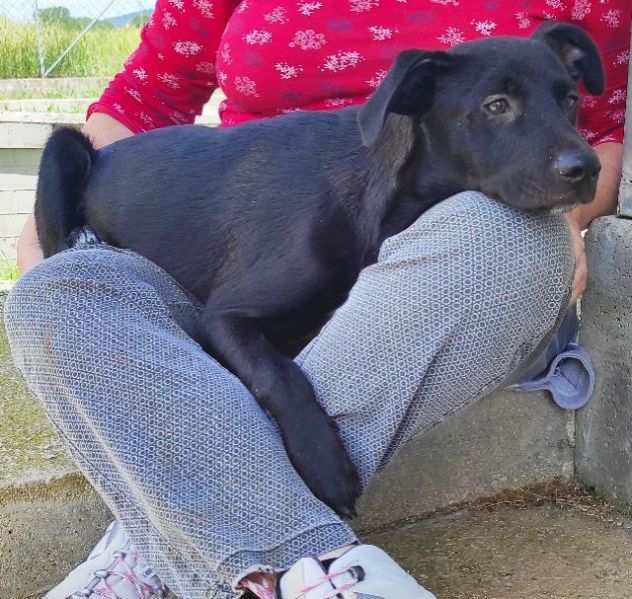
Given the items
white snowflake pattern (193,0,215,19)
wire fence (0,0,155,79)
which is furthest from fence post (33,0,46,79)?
white snowflake pattern (193,0,215,19)

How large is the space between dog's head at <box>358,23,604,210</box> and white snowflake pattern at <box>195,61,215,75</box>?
0.69 metres

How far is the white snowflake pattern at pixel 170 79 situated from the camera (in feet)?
7.28

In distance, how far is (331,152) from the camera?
5.56 ft

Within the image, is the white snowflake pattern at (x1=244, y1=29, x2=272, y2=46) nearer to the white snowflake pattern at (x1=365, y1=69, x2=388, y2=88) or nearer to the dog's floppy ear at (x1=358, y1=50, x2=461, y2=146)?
the white snowflake pattern at (x1=365, y1=69, x2=388, y2=88)

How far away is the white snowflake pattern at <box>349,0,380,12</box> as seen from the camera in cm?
187

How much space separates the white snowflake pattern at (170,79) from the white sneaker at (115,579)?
3.54 ft

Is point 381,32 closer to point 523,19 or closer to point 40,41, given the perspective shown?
point 523,19

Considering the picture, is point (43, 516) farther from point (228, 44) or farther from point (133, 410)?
Answer: point (228, 44)

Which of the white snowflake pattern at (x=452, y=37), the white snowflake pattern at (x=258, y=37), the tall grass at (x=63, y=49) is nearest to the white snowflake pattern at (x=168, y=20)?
the white snowflake pattern at (x=258, y=37)

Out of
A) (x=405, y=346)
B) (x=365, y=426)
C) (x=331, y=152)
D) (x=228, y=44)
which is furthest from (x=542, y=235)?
(x=228, y=44)

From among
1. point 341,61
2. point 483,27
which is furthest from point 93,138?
point 483,27

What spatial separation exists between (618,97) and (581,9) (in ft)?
0.62

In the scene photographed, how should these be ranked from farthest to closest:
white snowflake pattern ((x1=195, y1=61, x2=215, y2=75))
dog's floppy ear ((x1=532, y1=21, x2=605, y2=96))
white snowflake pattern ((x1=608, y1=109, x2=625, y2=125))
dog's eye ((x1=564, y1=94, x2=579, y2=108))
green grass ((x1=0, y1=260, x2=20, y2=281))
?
1. green grass ((x1=0, y1=260, x2=20, y2=281))
2. white snowflake pattern ((x1=195, y1=61, x2=215, y2=75))
3. white snowflake pattern ((x1=608, y1=109, x2=625, y2=125))
4. dog's floppy ear ((x1=532, y1=21, x2=605, y2=96))
5. dog's eye ((x1=564, y1=94, x2=579, y2=108))

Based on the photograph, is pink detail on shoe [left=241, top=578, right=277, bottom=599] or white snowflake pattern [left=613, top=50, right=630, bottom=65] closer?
pink detail on shoe [left=241, top=578, right=277, bottom=599]
